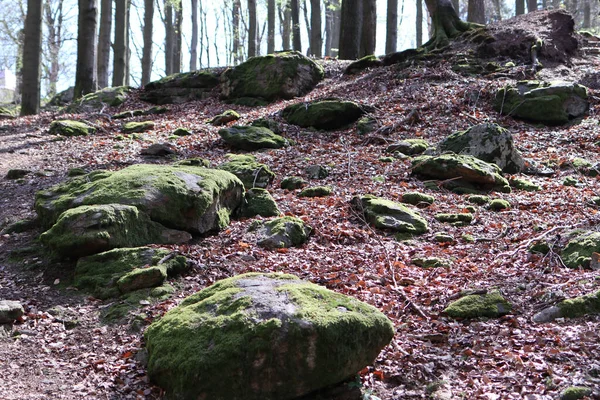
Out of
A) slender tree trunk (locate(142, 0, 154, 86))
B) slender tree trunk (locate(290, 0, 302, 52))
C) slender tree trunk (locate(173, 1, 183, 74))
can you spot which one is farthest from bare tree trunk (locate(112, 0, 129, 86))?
slender tree trunk (locate(173, 1, 183, 74))

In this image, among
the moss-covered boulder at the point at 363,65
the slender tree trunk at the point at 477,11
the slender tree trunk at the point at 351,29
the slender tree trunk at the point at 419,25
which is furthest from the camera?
the slender tree trunk at the point at 419,25

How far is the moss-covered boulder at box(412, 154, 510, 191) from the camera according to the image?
8.84m

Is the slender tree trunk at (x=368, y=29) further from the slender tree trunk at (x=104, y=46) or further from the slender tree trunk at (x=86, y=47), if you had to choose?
the slender tree trunk at (x=104, y=46)

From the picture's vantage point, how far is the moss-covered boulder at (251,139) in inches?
426

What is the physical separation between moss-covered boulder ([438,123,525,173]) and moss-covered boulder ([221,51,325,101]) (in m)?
6.01

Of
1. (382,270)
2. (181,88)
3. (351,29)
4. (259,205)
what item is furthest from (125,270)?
(351,29)

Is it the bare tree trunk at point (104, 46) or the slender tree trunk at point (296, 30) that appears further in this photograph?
the slender tree trunk at point (296, 30)

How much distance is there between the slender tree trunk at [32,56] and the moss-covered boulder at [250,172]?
843cm

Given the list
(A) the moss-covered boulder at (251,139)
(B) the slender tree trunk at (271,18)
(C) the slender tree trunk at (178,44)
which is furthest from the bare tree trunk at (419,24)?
(A) the moss-covered boulder at (251,139)

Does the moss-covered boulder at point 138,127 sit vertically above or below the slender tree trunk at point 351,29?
below

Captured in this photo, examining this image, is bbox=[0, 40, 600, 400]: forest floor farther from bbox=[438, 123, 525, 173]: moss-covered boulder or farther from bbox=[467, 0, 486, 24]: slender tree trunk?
bbox=[467, 0, 486, 24]: slender tree trunk

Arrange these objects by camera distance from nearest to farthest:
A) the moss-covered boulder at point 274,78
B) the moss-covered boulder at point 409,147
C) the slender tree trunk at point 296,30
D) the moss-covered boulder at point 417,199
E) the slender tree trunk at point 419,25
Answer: the moss-covered boulder at point 417,199, the moss-covered boulder at point 409,147, the moss-covered boulder at point 274,78, the slender tree trunk at point 296,30, the slender tree trunk at point 419,25

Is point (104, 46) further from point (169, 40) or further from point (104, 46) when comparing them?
point (169, 40)

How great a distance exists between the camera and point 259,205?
25.3 ft
